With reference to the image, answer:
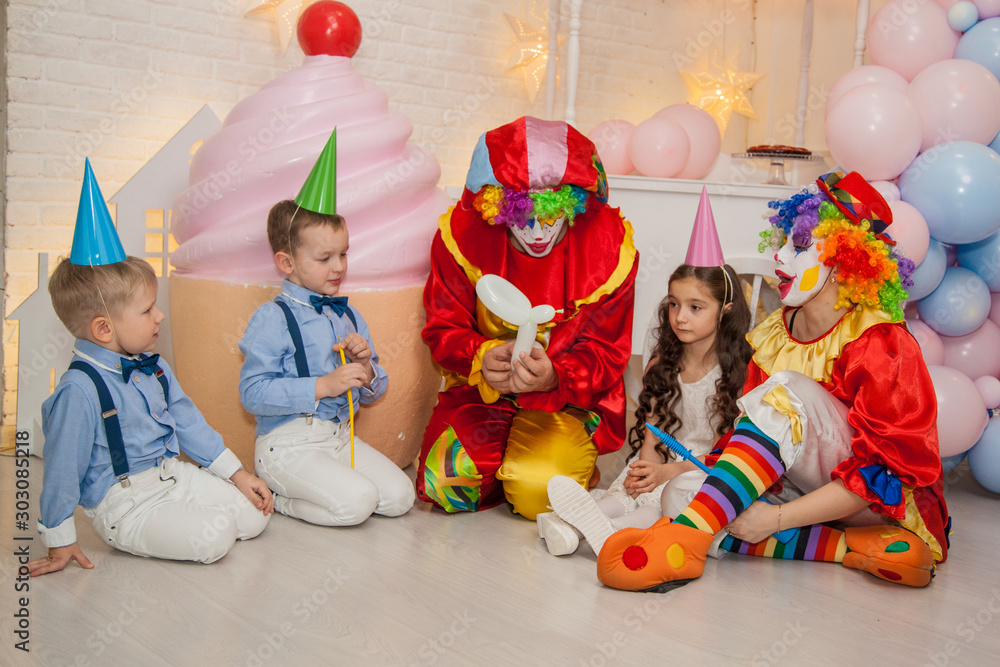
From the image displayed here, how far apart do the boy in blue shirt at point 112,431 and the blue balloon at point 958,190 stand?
2.40 metres

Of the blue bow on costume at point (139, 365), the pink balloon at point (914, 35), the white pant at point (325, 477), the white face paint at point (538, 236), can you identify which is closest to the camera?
the blue bow on costume at point (139, 365)

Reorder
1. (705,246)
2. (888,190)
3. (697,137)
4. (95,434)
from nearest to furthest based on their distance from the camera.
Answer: (95,434) < (705,246) < (888,190) < (697,137)

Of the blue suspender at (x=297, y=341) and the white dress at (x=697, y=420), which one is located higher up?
the blue suspender at (x=297, y=341)

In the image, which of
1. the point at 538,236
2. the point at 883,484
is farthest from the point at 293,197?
the point at 883,484

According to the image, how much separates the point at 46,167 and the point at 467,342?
1.86 meters

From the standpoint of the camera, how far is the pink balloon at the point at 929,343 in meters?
2.91

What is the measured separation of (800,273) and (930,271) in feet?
2.79

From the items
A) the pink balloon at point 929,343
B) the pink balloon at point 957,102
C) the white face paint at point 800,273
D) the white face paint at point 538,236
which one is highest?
the pink balloon at point 957,102

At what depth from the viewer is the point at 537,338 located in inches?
103

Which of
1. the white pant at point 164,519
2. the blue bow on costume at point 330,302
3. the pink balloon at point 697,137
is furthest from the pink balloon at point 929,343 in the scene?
the white pant at point 164,519

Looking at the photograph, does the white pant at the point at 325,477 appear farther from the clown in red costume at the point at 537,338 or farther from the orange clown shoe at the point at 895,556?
the orange clown shoe at the point at 895,556

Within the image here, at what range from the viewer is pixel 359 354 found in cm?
254

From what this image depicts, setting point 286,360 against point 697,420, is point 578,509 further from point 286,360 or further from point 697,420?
point 286,360

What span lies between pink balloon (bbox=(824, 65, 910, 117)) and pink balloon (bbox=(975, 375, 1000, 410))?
3.51 ft
